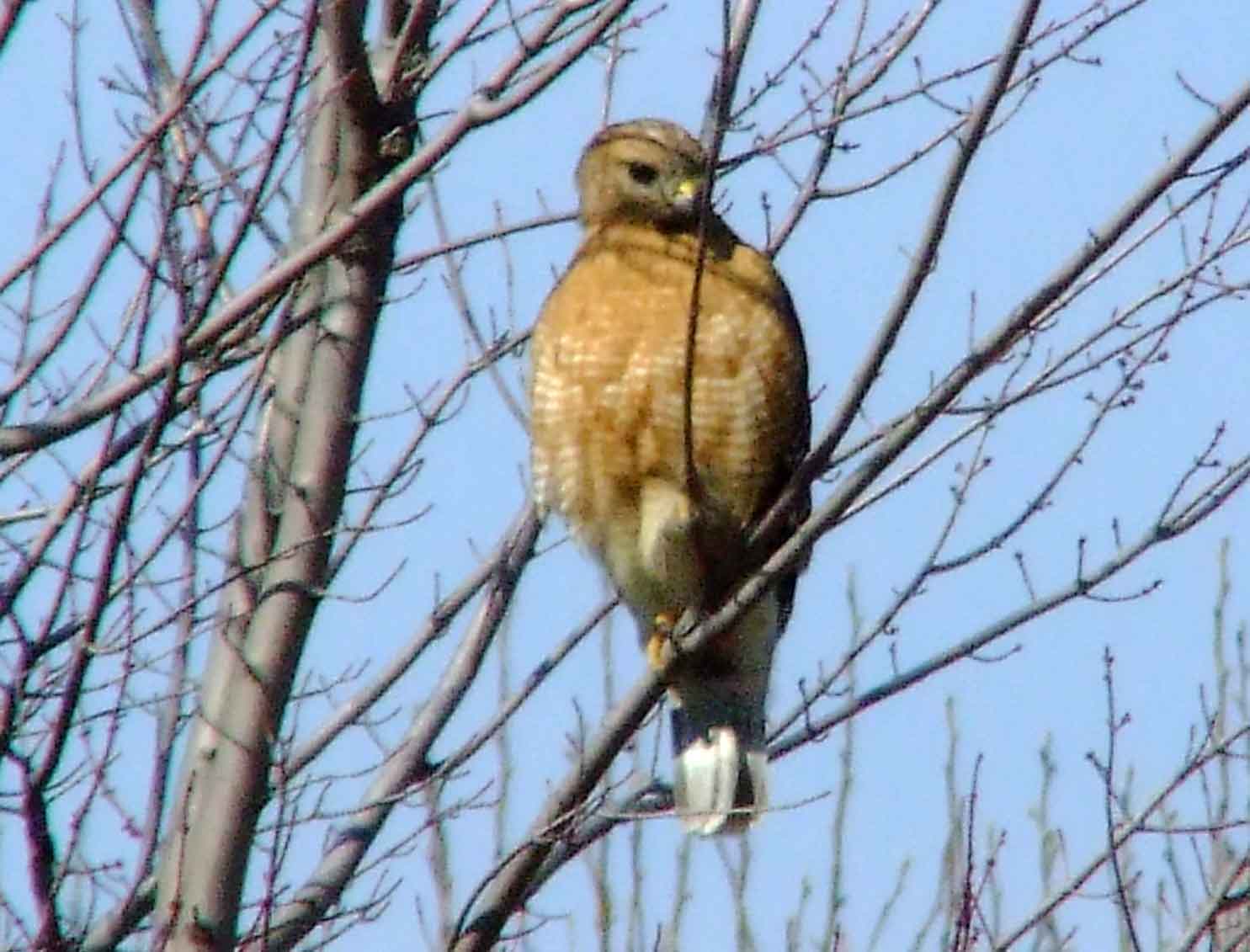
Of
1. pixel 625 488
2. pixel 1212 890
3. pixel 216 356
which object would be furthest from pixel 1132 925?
pixel 216 356

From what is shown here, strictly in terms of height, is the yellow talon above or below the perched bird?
below

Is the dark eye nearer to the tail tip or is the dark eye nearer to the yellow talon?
the yellow talon

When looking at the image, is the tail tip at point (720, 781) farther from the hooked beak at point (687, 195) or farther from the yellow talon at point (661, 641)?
the hooked beak at point (687, 195)

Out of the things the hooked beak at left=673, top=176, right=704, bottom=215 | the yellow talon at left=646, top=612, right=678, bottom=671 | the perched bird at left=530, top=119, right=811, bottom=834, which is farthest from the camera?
the hooked beak at left=673, top=176, right=704, bottom=215

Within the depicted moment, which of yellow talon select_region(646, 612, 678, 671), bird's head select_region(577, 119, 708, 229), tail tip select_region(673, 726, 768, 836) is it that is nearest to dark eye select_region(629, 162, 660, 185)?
bird's head select_region(577, 119, 708, 229)

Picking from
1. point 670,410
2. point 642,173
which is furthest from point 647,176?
point 670,410

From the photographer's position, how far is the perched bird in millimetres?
4242

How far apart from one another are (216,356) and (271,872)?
0.83 metres

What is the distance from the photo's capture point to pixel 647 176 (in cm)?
467

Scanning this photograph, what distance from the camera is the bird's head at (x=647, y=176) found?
4613mm

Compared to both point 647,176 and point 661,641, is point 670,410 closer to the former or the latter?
point 661,641

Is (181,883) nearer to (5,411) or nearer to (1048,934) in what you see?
(5,411)

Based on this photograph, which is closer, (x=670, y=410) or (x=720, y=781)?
(x=670, y=410)

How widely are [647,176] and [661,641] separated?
1.05m
